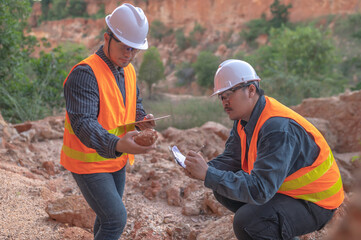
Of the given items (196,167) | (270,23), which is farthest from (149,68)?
(196,167)

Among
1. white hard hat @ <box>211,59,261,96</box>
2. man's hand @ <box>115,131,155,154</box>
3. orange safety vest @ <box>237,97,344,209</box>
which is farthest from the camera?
white hard hat @ <box>211,59,261,96</box>

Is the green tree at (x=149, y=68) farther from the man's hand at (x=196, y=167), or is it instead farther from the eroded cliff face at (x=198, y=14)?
the man's hand at (x=196, y=167)

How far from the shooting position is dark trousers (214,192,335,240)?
2383 millimetres

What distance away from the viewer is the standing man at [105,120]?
225cm

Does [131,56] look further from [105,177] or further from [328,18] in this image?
[328,18]

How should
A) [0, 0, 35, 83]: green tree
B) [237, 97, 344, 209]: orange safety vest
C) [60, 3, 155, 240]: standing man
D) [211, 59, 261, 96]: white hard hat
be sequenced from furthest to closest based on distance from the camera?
[0, 0, 35, 83]: green tree → [211, 59, 261, 96]: white hard hat → [237, 97, 344, 209]: orange safety vest → [60, 3, 155, 240]: standing man

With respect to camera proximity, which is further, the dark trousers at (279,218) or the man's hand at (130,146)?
the dark trousers at (279,218)

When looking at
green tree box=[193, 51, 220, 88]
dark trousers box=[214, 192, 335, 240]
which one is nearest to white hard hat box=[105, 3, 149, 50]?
dark trousers box=[214, 192, 335, 240]

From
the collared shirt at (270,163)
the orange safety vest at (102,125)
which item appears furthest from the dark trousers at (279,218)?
the orange safety vest at (102,125)

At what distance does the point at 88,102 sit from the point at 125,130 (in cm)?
41

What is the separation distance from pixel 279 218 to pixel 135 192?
268 cm

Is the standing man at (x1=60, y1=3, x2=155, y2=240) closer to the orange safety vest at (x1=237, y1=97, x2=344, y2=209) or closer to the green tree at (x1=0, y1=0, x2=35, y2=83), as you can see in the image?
the orange safety vest at (x1=237, y1=97, x2=344, y2=209)

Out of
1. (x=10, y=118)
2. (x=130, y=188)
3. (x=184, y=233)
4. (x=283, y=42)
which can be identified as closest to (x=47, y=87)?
(x=10, y=118)

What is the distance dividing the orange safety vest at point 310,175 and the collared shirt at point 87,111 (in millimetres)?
936
